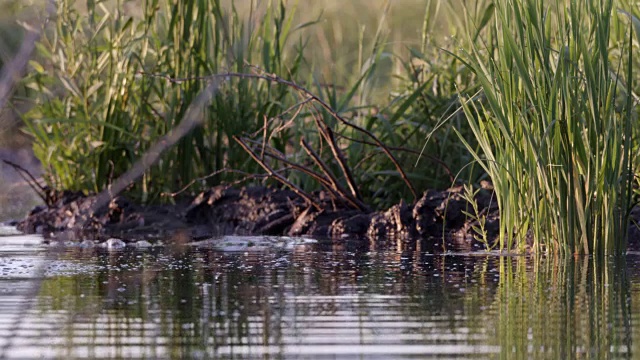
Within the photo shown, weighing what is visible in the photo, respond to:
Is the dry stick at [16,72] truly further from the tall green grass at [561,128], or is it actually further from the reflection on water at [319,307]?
the tall green grass at [561,128]

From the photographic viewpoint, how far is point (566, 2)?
5.12 m

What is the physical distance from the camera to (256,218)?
25.0ft

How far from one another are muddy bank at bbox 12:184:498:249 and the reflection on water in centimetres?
135

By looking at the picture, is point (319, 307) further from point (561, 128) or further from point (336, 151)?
point (336, 151)

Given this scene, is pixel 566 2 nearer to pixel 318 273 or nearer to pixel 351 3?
pixel 318 273

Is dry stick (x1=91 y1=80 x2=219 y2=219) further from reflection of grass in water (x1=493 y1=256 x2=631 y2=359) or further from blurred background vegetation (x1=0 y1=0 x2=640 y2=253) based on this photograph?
reflection of grass in water (x1=493 y1=256 x2=631 y2=359)

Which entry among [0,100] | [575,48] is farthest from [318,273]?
[0,100]

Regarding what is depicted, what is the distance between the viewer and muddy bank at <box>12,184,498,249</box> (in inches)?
271

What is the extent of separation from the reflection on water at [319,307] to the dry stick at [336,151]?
1.53m

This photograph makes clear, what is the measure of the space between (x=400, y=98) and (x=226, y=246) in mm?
2124

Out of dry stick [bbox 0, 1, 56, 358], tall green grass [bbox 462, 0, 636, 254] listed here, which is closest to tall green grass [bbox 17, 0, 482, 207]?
tall green grass [bbox 462, 0, 636, 254]

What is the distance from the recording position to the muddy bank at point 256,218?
689 centimetres

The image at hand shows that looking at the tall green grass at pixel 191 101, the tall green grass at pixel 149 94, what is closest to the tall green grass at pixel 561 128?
the tall green grass at pixel 191 101

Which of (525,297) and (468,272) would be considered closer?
(525,297)
